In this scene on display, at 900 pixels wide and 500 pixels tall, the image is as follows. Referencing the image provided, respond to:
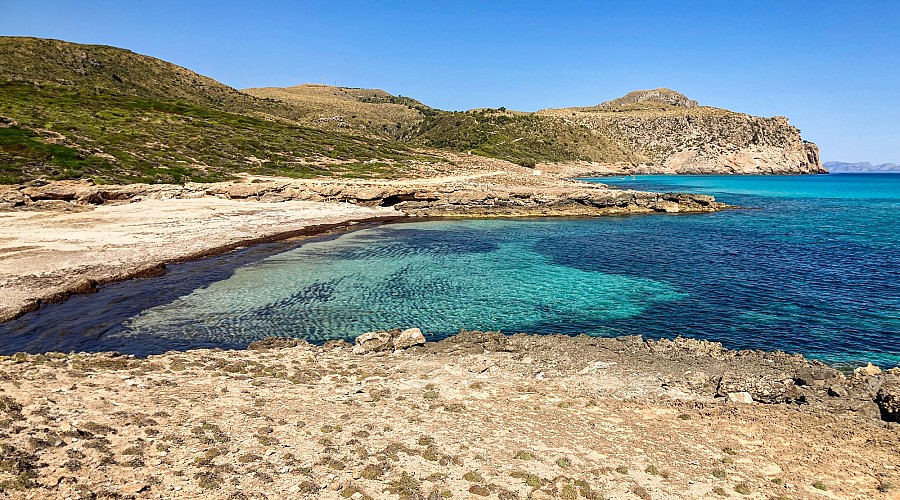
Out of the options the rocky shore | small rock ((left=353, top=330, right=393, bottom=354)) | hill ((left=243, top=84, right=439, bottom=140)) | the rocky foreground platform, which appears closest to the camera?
the rocky foreground platform

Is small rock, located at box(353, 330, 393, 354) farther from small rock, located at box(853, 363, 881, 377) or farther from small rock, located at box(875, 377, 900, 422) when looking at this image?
small rock, located at box(853, 363, 881, 377)

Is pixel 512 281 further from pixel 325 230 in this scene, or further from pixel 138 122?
pixel 138 122

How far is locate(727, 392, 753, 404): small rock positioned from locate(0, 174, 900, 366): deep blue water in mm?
5528

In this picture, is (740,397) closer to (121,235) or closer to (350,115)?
(121,235)

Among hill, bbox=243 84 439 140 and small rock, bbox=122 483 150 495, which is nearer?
small rock, bbox=122 483 150 495

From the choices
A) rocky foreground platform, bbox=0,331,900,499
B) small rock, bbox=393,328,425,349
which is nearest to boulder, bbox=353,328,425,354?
small rock, bbox=393,328,425,349

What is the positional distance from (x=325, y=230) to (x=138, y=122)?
143 feet

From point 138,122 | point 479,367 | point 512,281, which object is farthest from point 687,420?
point 138,122

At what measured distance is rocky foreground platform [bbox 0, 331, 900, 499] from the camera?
8.43 m

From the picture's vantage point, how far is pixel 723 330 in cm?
1803

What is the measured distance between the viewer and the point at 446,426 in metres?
10.6

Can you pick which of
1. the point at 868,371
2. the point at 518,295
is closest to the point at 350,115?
the point at 518,295

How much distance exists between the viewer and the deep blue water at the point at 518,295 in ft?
57.1

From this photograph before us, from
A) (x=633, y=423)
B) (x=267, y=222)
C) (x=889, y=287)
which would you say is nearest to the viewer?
(x=633, y=423)
